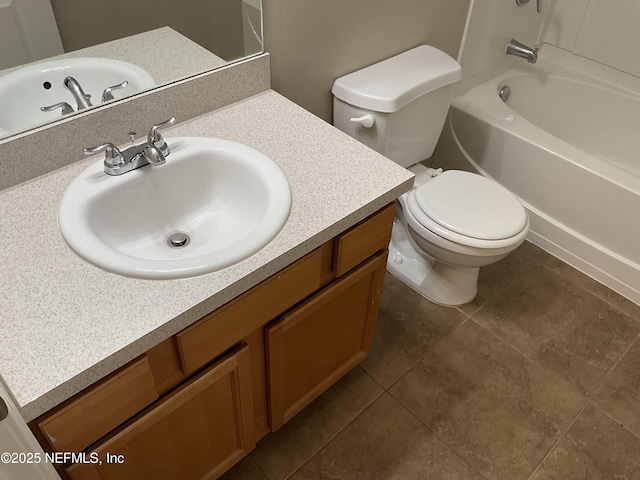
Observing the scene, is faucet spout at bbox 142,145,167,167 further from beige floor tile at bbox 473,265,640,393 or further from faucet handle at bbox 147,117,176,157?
beige floor tile at bbox 473,265,640,393

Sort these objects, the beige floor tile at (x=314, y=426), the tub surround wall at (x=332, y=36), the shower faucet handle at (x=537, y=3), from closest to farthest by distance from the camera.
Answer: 1. the tub surround wall at (x=332, y=36)
2. the beige floor tile at (x=314, y=426)
3. the shower faucet handle at (x=537, y=3)

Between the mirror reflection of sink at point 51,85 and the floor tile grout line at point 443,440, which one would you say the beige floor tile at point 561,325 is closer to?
the floor tile grout line at point 443,440

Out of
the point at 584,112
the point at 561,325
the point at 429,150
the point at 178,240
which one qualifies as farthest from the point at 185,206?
the point at 584,112

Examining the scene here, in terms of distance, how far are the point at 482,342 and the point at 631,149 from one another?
1.26 m

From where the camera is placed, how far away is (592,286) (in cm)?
210

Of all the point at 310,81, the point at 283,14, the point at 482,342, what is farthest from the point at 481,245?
the point at 283,14

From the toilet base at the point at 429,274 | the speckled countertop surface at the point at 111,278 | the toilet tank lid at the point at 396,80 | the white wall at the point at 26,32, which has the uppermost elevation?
the white wall at the point at 26,32

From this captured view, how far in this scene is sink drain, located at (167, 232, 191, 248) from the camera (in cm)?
116

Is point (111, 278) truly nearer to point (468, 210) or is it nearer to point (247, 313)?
point (247, 313)

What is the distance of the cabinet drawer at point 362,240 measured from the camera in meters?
1.16

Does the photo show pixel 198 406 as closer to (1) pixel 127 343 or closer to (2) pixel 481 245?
(1) pixel 127 343

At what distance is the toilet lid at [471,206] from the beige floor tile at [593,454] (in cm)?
63

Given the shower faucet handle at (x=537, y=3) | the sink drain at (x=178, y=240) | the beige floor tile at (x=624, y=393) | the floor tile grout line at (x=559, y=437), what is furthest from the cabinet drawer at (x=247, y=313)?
the shower faucet handle at (x=537, y=3)

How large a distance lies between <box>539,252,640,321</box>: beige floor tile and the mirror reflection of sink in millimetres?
1686
